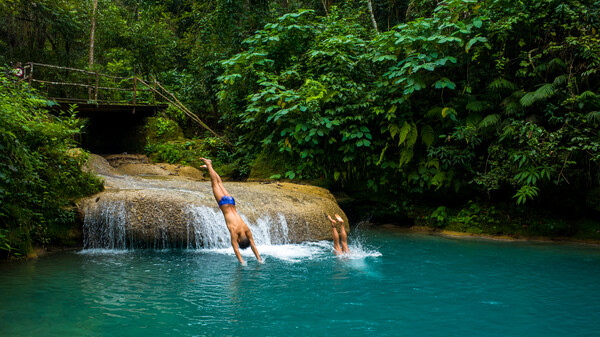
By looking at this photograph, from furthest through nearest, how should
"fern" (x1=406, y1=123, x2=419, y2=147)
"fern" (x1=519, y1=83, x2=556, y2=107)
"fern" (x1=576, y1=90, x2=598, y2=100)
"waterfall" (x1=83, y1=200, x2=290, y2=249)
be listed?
"fern" (x1=406, y1=123, x2=419, y2=147), "fern" (x1=519, y1=83, x2=556, y2=107), "fern" (x1=576, y1=90, x2=598, y2=100), "waterfall" (x1=83, y1=200, x2=290, y2=249)

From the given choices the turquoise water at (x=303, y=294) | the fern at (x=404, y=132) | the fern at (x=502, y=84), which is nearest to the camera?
the turquoise water at (x=303, y=294)

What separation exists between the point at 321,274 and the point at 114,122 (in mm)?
14689

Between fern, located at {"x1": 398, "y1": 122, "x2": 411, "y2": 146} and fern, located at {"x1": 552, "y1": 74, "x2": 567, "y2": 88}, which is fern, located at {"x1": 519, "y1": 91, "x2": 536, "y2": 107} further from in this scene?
fern, located at {"x1": 398, "y1": 122, "x2": 411, "y2": 146}

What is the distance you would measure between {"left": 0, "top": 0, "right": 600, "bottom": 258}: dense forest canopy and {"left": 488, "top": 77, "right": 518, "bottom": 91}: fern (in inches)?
1.0

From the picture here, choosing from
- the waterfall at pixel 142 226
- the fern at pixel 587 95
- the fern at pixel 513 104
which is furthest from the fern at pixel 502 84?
the waterfall at pixel 142 226

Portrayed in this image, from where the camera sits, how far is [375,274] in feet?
20.8

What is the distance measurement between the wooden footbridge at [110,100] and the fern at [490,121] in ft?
31.5

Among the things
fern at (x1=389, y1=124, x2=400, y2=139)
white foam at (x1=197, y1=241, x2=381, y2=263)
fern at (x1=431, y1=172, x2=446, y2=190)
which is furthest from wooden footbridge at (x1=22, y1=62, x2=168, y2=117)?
fern at (x1=431, y1=172, x2=446, y2=190)

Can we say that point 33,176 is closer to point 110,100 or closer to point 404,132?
point 404,132

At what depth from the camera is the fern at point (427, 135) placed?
33.4 feet

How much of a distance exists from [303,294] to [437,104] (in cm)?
729

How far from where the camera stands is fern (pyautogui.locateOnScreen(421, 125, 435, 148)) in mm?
10186

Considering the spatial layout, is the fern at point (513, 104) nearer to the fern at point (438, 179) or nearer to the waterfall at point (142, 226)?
the fern at point (438, 179)

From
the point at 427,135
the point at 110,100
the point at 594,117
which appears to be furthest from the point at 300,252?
the point at 110,100
